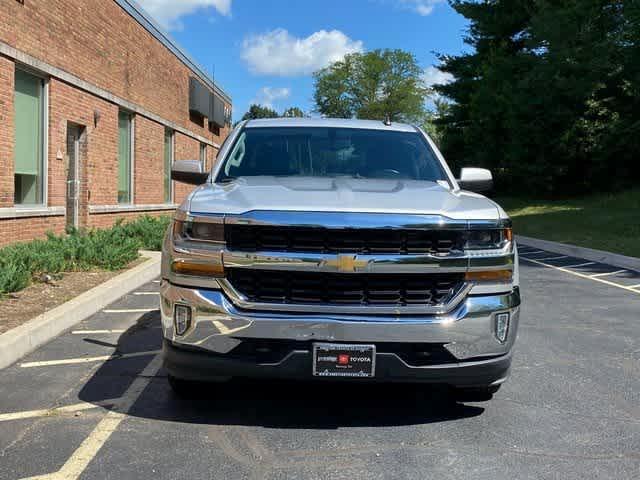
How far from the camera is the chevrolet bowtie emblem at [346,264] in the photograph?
12.4 feet

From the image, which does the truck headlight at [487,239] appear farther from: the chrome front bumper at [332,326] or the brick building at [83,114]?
the brick building at [83,114]

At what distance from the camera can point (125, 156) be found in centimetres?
1712

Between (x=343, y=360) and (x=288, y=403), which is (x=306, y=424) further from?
(x=343, y=360)

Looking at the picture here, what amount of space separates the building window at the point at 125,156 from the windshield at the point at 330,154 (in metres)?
11.8

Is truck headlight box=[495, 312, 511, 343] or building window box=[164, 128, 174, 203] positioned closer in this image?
truck headlight box=[495, 312, 511, 343]

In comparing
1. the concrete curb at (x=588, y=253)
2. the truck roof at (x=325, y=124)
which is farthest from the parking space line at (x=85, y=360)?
the concrete curb at (x=588, y=253)

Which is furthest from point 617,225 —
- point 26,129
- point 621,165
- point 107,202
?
point 26,129

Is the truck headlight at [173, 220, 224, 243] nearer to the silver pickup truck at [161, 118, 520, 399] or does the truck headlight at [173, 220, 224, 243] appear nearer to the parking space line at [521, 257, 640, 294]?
the silver pickup truck at [161, 118, 520, 399]

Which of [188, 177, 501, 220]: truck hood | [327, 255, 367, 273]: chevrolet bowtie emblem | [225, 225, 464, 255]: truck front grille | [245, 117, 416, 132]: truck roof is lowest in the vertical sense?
[327, 255, 367, 273]: chevrolet bowtie emblem

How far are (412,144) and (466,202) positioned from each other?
1560 millimetres

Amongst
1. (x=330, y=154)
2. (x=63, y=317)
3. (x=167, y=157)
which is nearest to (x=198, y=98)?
(x=167, y=157)

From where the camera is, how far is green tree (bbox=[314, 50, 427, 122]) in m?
87.7

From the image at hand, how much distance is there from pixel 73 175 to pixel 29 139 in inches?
94.5

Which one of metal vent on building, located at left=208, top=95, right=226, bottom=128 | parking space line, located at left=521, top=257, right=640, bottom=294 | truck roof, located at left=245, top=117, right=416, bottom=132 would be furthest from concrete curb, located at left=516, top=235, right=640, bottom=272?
metal vent on building, located at left=208, top=95, right=226, bottom=128
